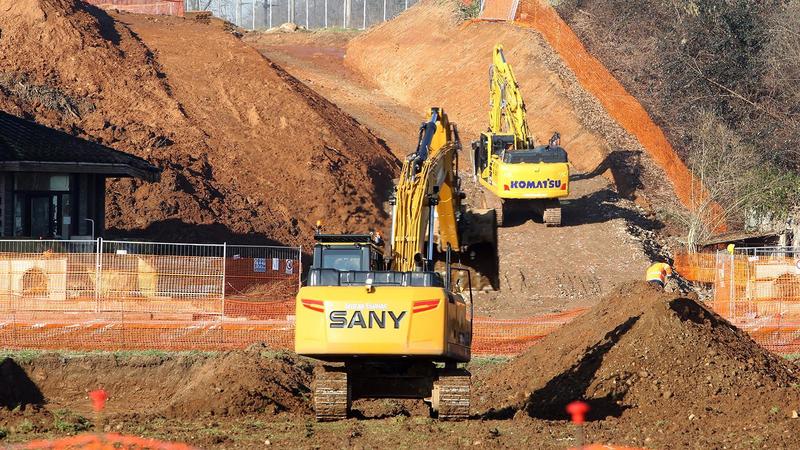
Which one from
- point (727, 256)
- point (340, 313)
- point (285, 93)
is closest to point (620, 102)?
point (285, 93)

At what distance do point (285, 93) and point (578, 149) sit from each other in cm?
1200

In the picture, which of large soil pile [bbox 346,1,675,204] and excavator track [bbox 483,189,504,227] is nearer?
excavator track [bbox 483,189,504,227]

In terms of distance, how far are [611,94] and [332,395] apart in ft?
137

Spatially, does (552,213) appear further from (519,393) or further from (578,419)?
(578,419)

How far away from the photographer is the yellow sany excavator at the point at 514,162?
121 feet

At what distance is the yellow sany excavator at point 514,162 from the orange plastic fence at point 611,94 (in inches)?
359

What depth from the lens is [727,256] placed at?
1220 inches

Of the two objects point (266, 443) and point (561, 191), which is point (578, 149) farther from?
point (266, 443)

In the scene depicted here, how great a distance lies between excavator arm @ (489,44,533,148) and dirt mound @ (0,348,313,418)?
1895 cm

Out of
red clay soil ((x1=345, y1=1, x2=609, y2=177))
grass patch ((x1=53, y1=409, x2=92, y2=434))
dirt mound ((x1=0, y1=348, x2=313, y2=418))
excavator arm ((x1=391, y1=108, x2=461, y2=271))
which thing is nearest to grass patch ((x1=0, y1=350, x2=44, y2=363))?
dirt mound ((x1=0, y1=348, x2=313, y2=418))

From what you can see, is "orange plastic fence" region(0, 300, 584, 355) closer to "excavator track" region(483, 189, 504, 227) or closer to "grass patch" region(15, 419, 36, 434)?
"grass patch" region(15, 419, 36, 434)

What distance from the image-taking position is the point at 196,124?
151 feet

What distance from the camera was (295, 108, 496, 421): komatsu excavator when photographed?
1473 cm

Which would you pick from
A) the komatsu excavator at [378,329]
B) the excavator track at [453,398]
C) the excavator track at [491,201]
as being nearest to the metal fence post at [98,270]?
the komatsu excavator at [378,329]
